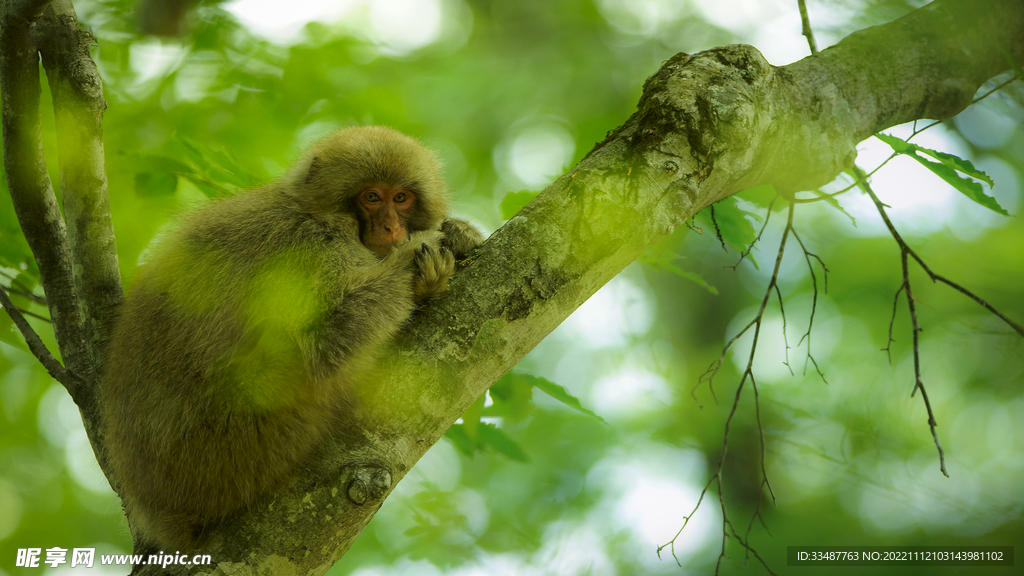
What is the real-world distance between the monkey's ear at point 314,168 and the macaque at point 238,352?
0.51 meters

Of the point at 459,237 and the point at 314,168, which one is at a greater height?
the point at 314,168

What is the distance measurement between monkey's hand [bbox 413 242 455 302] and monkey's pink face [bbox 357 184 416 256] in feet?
2.32

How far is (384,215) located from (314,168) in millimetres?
468

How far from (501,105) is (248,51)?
3.73 metres

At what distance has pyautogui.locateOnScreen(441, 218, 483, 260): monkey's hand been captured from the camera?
9.43ft

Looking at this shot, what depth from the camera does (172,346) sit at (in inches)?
105

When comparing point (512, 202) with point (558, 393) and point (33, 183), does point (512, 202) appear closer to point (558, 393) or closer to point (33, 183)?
point (558, 393)

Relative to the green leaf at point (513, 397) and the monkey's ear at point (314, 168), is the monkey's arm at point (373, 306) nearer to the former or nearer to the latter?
the green leaf at point (513, 397)

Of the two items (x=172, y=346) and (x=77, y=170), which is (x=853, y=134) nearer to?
(x=172, y=346)

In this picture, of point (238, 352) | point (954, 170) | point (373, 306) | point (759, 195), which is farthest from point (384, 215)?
point (954, 170)

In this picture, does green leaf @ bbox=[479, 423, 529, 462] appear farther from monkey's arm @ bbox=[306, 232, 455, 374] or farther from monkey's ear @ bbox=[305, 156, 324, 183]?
monkey's ear @ bbox=[305, 156, 324, 183]

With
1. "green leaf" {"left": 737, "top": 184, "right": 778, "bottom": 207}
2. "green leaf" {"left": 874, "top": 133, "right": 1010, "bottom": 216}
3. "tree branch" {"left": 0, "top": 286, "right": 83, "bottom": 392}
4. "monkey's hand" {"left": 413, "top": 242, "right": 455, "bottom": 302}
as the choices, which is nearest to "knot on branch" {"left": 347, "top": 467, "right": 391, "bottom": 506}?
"monkey's hand" {"left": 413, "top": 242, "right": 455, "bottom": 302}

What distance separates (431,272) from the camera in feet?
8.28

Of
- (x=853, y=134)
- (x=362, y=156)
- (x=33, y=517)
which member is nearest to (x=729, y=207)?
(x=853, y=134)
